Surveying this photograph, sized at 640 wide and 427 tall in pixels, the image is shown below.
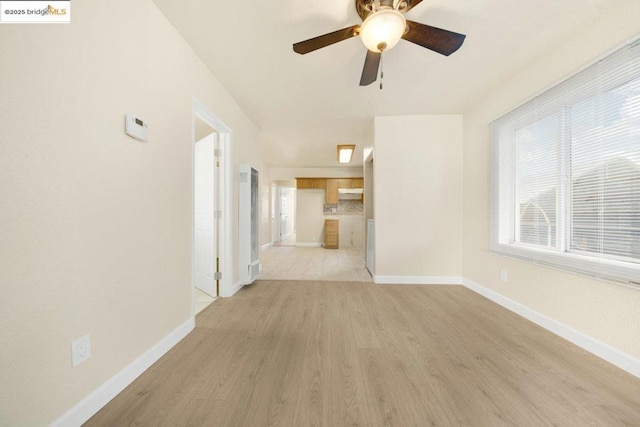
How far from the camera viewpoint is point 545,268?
2.12 m

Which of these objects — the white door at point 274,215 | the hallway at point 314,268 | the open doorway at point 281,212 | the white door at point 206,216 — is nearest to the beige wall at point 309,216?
the open doorway at point 281,212

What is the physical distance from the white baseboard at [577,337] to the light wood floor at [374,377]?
73 mm

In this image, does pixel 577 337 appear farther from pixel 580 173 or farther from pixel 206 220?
pixel 206 220

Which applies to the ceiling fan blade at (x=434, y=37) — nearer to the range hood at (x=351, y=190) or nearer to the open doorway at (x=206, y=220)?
the open doorway at (x=206, y=220)

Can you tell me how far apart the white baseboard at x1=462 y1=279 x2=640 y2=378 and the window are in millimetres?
499

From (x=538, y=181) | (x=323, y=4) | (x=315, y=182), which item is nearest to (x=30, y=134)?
(x=323, y=4)

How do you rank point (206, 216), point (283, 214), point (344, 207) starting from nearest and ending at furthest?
1. point (206, 216)
2. point (344, 207)
3. point (283, 214)

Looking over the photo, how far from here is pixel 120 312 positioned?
135 cm

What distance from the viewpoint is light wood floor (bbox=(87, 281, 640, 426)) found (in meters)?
1.18

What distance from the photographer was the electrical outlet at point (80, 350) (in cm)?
109

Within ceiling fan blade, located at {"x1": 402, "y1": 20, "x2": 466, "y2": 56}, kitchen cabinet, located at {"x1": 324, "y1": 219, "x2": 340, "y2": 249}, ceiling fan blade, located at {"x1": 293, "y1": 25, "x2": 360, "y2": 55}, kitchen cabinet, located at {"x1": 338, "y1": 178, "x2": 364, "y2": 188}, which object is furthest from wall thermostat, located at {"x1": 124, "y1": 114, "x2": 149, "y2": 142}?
kitchen cabinet, located at {"x1": 338, "y1": 178, "x2": 364, "y2": 188}

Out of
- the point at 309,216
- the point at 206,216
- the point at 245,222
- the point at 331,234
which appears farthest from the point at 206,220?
the point at 309,216

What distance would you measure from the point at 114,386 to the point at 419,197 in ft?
11.7

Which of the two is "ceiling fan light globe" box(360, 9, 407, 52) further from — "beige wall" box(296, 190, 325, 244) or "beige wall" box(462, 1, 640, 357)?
"beige wall" box(296, 190, 325, 244)
